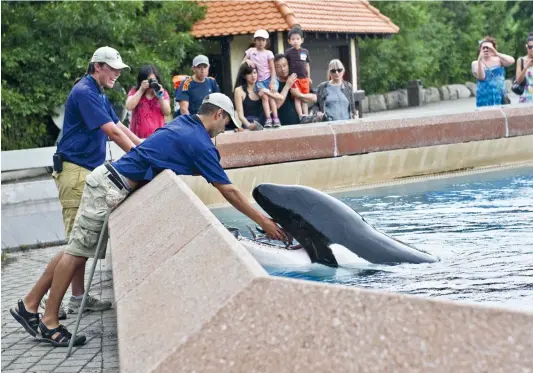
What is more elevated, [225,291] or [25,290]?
[225,291]

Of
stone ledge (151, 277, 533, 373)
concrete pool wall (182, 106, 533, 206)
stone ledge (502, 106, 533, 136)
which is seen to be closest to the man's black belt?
stone ledge (151, 277, 533, 373)

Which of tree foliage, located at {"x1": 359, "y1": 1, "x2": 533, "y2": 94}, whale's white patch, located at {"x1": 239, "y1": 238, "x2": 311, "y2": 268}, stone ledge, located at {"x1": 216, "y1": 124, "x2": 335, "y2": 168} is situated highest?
whale's white patch, located at {"x1": 239, "y1": 238, "x2": 311, "y2": 268}

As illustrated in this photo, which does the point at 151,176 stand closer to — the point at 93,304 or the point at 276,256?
the point at 276,256

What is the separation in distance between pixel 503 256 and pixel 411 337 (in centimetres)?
436

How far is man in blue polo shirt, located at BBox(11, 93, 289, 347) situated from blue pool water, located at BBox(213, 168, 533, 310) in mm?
747

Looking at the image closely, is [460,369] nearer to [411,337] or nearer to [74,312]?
[411,337]

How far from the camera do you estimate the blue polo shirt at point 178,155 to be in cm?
557

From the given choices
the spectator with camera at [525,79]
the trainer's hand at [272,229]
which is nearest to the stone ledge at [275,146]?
the trainer's hand at [272,229]

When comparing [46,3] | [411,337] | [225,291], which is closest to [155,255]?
[225,291]

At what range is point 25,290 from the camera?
8164mm

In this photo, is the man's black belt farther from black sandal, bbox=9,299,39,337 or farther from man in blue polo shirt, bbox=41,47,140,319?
black sandal, bbox=9,299,39,337

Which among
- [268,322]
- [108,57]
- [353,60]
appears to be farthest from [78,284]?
[353,60]

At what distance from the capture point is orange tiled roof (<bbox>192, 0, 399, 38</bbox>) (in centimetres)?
2575

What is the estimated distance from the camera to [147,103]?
10.4m
